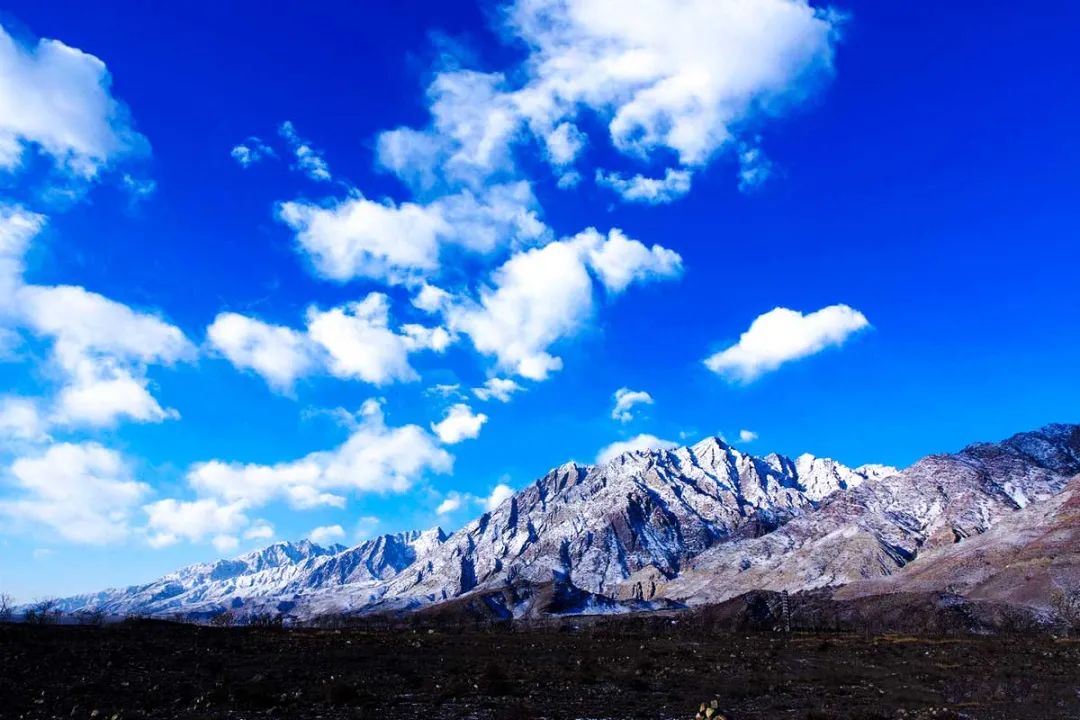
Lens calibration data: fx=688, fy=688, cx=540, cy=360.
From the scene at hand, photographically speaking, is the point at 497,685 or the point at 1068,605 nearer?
the point at 497,685

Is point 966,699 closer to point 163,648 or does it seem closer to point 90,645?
point 163,648

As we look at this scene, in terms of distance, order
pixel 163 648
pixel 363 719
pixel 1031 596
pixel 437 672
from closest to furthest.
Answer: pixel 363 719 < pixel 437 672 < pixel 163 648 < pixel 1031 596

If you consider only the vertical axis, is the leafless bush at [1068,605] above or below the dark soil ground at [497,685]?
below

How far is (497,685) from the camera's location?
129 feet

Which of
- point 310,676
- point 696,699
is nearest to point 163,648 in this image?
point 310,676

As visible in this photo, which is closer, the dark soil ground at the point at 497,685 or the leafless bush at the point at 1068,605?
the dark soil ground at the point at 497,685

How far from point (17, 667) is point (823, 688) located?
52713mm

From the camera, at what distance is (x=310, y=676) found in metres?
44.6

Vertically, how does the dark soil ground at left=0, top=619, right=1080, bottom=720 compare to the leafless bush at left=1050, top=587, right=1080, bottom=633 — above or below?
above

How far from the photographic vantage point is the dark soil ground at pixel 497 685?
31.6m

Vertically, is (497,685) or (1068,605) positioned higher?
(497,685)

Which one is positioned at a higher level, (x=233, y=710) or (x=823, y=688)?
(x=233, y=710)

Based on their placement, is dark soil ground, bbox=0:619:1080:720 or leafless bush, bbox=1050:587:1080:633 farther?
leafless bush, bbox=1050:587:1080:633

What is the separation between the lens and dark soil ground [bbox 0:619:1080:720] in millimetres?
31594
